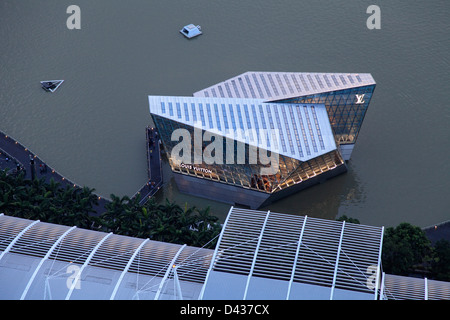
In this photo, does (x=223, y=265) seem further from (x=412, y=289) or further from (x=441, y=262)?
(x=441, y=262)

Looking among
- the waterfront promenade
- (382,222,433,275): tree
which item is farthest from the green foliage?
(382,222,433,275): tree

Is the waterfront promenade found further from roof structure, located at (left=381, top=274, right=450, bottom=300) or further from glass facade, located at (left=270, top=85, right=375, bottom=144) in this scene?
roof structure, located at (left=381, top=274, right=450, bottom=300)

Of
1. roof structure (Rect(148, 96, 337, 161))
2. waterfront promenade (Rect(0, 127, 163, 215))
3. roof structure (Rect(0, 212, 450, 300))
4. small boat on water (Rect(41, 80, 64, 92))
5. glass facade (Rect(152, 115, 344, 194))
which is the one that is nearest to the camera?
roof structure (Rect(0, 212, 450, 300))

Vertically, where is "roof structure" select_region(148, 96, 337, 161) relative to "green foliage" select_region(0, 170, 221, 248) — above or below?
above

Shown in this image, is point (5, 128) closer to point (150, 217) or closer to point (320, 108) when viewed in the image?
point (150, 217)

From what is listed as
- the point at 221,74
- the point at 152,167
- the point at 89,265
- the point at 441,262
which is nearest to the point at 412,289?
the point at 441,262

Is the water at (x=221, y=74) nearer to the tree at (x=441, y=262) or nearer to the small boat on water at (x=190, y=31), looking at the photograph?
the small boat on water at (x=190, y=31)

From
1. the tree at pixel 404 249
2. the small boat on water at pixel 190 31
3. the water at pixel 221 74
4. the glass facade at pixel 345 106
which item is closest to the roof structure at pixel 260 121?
the glass facade at pixel 345 106
